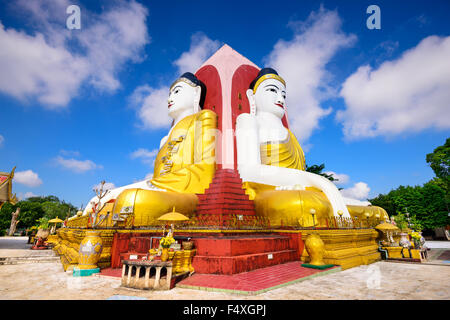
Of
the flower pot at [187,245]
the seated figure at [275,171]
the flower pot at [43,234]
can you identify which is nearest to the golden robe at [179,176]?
the seated figure at [275,171]

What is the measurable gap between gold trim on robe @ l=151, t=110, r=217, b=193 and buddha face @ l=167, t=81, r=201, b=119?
1213 millimetres

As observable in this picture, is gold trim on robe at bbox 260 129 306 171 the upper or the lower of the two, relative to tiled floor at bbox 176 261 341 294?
upper

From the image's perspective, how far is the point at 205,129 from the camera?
13.6m

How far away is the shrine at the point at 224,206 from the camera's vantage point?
634cm

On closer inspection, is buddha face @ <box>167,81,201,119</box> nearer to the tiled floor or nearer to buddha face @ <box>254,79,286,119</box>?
buddha face @ <box>254,79,286,119</box>

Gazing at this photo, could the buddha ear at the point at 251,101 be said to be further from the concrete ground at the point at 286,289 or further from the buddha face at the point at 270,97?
the concrete ground at the point at 286,289

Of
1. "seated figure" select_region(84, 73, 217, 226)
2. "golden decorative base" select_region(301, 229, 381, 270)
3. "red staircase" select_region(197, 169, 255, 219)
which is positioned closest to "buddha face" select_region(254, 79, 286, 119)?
"seated figure" select_region(84, 73, 217, 226)

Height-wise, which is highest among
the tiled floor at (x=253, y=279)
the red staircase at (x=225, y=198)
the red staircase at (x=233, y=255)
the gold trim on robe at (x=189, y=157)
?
the gold trim on robe at (x=189, y=157)

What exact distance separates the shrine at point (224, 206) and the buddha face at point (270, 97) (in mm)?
66

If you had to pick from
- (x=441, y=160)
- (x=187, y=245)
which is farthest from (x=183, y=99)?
(x=441, y=160)

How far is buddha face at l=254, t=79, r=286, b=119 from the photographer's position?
1546cm
